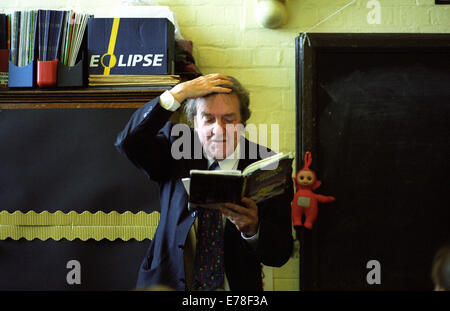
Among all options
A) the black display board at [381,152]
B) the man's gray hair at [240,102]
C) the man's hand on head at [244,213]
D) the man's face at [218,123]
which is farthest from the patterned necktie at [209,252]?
the black display board at [381,152]

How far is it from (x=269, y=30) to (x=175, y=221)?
43.2 inches

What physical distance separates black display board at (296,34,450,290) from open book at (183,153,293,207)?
0.70m

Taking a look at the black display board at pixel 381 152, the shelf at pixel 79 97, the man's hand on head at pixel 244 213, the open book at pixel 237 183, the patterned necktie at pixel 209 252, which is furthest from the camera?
the black display board at pixel 381 152

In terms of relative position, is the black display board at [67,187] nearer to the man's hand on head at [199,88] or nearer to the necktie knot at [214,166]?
the necktie knot at [214,166]

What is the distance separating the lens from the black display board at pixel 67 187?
5.15ft

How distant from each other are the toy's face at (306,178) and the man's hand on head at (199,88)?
1.92 ft

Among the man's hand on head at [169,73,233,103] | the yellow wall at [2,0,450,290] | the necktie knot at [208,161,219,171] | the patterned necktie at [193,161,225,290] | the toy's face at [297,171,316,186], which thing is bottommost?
the patterned necktie at [193,161,225,290]

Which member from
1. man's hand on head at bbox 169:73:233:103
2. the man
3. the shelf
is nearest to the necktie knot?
the man

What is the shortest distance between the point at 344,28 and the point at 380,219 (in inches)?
37.8

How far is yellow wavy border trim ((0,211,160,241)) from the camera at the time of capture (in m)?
1.56

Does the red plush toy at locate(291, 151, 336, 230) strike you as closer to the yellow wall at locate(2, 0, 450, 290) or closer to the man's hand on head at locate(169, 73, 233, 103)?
the yellow wall at locate(2, 0, 450, 290)

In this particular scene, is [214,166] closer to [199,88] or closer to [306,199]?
[199,88]

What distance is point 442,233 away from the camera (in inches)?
73.2
